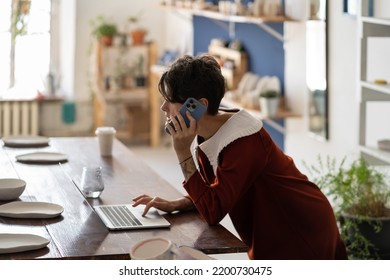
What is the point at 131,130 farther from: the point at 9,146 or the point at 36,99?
the point at 9,146

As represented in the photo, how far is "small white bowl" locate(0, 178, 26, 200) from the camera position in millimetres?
2861

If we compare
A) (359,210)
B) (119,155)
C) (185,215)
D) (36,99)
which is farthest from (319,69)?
(36,99)

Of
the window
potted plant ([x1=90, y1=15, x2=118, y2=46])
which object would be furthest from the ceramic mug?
the window

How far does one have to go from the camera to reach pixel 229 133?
8.36 ft

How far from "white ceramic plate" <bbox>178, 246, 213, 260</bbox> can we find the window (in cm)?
560

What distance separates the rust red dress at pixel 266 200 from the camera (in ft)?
8.30

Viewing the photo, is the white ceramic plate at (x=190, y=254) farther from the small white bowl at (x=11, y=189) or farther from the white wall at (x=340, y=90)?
the white wall at (x=340, y=90)

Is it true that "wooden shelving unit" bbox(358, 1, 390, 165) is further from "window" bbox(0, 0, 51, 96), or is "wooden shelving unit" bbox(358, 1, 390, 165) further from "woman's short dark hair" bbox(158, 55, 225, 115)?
"window" bbox(0, 0, 51, 96)

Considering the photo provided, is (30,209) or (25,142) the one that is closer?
(30,209)

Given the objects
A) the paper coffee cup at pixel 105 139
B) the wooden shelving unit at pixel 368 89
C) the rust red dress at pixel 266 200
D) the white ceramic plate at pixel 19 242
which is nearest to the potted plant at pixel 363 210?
the wooden shelving unit at pixel 368 89

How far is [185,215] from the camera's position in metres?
2.72

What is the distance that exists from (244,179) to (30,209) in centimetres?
70

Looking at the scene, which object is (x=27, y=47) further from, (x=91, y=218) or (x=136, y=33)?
(x=91, y=218)

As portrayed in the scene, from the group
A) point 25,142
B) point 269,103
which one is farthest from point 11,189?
point 269,103
